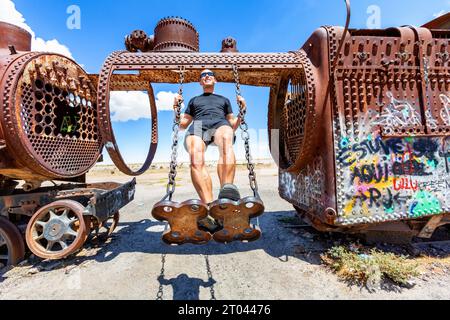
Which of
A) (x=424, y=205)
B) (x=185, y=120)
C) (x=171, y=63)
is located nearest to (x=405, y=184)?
(x=424, y=205)

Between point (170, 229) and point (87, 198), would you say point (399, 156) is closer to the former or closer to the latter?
point (170, 229)

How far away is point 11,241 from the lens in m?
4.04

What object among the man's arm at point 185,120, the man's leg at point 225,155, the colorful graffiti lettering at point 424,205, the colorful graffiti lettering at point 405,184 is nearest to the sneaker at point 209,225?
the man's leg at point 225,155

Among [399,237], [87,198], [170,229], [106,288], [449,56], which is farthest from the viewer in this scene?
[87,198]

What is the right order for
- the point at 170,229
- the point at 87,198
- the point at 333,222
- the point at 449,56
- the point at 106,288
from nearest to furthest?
the point at 170,229 → the point at 106,288 → the point at 333,222 → the point at 449,56 → the point at 87,198

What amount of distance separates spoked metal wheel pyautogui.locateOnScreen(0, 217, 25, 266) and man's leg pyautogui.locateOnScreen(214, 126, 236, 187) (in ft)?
13.1

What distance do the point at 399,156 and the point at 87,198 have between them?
5.99 metres

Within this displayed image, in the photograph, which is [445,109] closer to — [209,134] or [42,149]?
[209,134]

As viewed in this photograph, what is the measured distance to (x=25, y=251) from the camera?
14.6ft

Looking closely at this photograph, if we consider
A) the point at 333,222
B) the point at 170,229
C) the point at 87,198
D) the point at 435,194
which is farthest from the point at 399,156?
the point at 87,198

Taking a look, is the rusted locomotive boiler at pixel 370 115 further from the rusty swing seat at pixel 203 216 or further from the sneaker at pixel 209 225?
the sneaker at pixel 209 225

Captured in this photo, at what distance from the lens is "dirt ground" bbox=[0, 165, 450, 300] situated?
10.4 ft

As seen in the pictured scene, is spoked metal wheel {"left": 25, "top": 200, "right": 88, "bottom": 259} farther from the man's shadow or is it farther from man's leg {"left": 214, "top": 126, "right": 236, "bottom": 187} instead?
man's leg {"left": 214, "top": 126, "right": 236, "bottom": 187}

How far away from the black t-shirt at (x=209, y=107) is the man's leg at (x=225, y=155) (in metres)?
0.37
